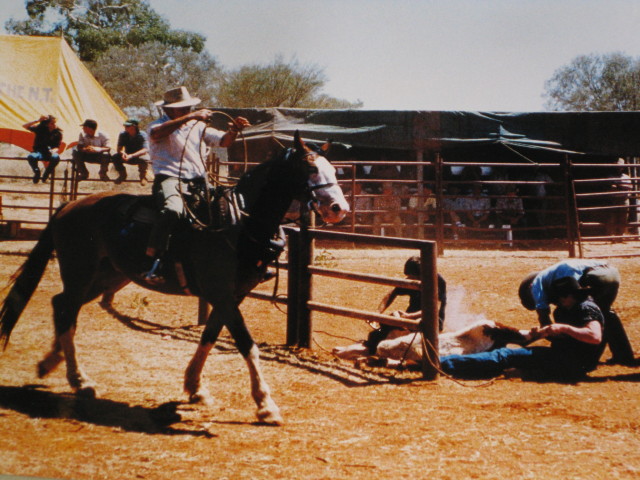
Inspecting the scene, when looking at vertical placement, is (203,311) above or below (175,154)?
below

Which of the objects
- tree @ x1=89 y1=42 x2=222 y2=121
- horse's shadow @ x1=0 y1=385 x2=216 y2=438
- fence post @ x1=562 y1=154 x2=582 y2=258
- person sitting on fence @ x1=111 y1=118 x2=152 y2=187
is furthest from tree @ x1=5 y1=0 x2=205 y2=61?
fence post @ x1=562 y1=154 x2=582 y2=258

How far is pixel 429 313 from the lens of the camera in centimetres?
481

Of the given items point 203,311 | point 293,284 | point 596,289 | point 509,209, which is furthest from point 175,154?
point 509,209

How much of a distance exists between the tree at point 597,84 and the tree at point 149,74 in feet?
9.83

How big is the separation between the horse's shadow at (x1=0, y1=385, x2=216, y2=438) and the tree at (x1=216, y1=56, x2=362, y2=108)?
112 inches

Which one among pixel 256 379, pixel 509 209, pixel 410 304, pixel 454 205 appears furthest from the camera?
pixel 454 205

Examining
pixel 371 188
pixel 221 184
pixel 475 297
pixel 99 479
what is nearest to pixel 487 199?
pixel 371 188

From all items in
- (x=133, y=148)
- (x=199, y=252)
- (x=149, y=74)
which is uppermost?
(x=149, y=74)

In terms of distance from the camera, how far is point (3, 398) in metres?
4.12

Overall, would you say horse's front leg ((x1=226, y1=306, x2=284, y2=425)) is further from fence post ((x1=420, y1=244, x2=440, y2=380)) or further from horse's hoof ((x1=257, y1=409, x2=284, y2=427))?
fence post ((x1=420, y1=244, x2=440, y2=380))

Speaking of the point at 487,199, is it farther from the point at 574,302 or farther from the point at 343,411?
the point at 343,411

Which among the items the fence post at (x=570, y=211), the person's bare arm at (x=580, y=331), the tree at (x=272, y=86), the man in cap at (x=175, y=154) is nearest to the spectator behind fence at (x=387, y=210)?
the fence post at (x=570, y=211)

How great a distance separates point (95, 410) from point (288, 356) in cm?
181

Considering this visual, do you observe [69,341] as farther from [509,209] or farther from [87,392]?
[509,209]
